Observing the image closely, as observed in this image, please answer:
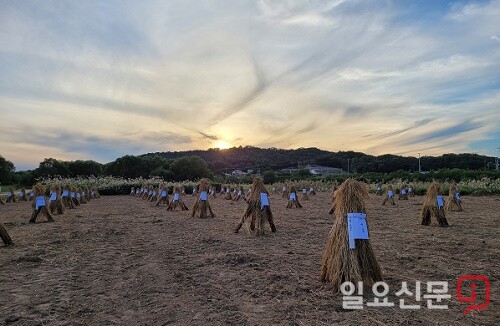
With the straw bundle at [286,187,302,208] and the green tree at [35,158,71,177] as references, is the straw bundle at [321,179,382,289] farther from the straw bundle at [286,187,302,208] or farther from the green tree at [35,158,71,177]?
the green tree at [35,158,71,177]

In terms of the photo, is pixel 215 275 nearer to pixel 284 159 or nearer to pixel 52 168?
pixel 52 168

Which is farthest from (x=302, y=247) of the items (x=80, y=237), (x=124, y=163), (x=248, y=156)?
(x=248, y=156)

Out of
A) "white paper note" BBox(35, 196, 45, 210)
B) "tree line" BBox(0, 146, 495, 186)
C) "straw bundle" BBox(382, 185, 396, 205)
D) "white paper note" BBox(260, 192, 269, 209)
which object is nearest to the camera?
"white paper note" BBox(260, 192, 269, 209)

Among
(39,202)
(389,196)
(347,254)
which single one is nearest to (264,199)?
(347,254)

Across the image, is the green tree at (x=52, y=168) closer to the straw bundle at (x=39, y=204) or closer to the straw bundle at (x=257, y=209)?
the straw bundle at (x=39, y=204)

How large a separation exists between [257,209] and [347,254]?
18.2ft

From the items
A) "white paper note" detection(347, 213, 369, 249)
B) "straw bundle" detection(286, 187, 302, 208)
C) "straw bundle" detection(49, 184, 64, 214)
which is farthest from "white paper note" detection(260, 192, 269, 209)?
"straw bundle" detection(49, 184, 64, 214)

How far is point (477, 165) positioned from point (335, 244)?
64.1 meters

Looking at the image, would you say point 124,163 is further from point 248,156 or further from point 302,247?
point 302,247

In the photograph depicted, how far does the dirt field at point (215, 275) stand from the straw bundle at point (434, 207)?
63cm

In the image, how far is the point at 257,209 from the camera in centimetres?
1101

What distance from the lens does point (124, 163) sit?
70.4m

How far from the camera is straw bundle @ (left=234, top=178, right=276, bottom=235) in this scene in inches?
424

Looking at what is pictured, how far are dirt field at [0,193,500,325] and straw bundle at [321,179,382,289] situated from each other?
0.24 m
